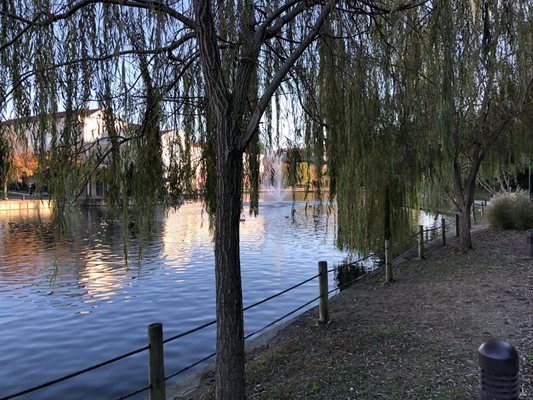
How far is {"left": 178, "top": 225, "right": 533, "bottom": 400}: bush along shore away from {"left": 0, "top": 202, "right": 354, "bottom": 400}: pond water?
153cm

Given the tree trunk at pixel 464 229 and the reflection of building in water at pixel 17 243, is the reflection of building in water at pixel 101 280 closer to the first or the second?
the reflection of building in water at pixel 17 243

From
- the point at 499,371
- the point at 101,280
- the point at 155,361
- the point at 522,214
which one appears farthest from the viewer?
the point at 522,214

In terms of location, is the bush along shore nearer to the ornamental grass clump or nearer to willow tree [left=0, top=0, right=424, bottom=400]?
willow tree [left=0, top=0, right=424, bottom=400]

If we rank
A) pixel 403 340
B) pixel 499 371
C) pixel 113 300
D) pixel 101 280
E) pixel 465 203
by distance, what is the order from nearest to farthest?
pixel 499 371
pixel 403 340
pixel 113 300
pixel 101 280
pixel 465 203

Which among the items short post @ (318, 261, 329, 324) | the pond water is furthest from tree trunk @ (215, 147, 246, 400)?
short post @ (318, 261, 329, 324)

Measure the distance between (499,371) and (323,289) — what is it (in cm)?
358

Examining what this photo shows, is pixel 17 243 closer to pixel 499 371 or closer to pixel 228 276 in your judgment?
pixel 228 276

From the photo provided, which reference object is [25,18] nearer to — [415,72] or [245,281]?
[415,72]

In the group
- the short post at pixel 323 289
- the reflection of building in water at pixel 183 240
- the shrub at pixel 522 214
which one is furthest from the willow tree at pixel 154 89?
the shrub at pixel 522 214

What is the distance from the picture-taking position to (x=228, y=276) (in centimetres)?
336

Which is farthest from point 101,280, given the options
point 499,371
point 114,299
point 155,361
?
point 499,371

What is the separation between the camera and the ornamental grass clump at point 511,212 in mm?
17672

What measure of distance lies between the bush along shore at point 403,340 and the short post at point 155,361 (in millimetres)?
1145

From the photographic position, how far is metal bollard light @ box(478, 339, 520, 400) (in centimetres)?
347
